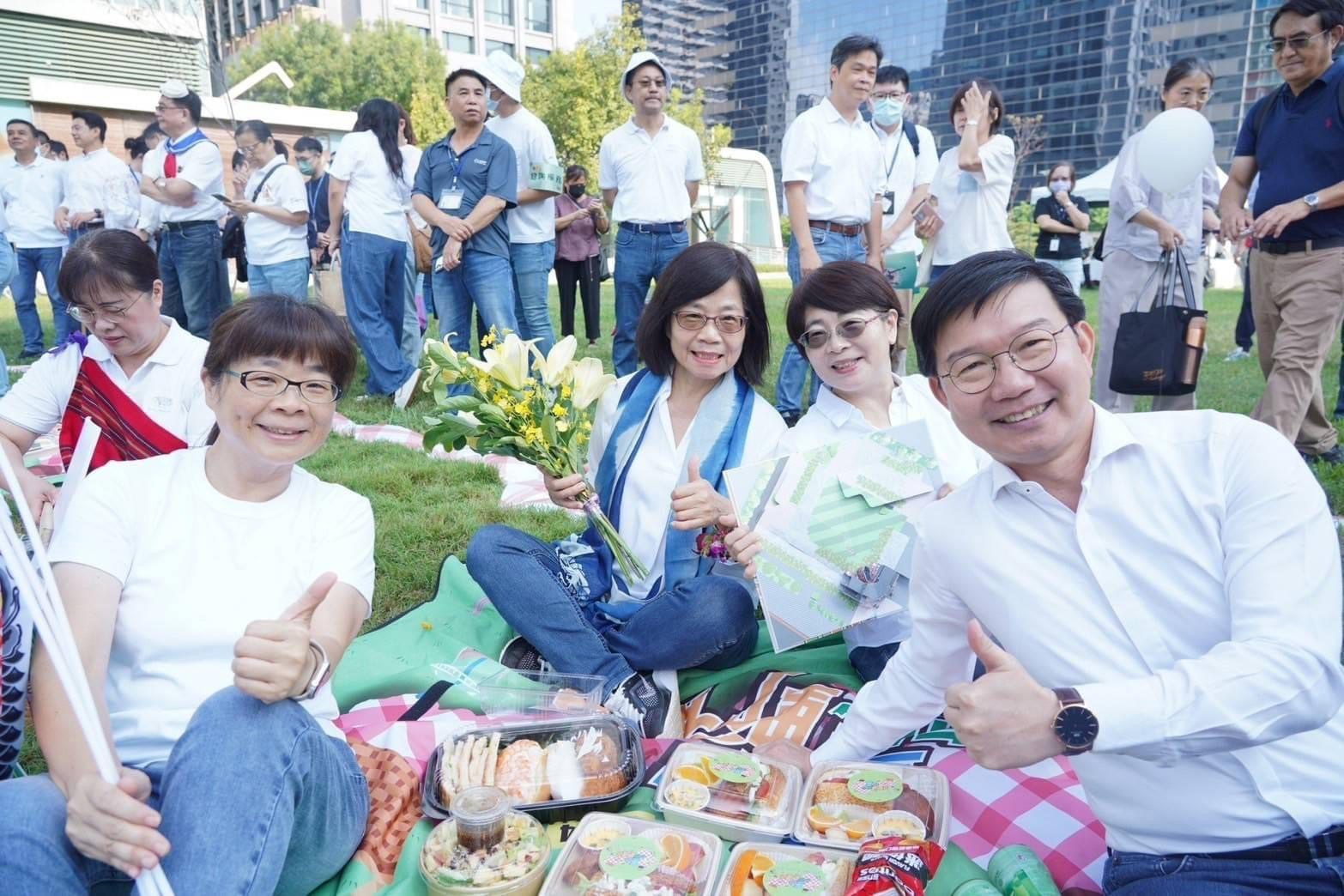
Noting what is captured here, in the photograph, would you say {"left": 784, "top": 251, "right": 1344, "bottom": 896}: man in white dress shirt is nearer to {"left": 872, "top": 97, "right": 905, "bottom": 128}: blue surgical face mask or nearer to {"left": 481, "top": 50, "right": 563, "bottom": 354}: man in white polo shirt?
{"left": 481, "top": 50, "right": 563, "bottom": 354}: man in white polo shirt

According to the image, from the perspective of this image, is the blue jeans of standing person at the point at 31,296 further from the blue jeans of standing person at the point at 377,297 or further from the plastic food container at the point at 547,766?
the plastic food container at the point at 547,766

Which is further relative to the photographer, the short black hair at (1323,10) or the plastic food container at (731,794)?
the short black hair at (1323,10)

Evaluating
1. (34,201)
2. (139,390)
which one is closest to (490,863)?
(139,390)

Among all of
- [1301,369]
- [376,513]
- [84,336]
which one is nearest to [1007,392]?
[84,336]

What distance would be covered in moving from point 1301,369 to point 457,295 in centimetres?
541

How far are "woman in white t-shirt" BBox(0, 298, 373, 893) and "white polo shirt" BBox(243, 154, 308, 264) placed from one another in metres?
6.05

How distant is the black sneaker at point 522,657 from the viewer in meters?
3.19

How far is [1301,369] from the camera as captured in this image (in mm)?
4902

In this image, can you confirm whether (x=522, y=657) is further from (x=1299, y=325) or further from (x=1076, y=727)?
(x=1299, y=325)

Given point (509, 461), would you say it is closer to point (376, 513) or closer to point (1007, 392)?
point (376, 513)

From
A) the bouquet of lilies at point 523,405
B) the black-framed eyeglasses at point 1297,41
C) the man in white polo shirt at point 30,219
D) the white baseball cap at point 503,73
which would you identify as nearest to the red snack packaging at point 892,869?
the bouquet of lilies at point 523,405

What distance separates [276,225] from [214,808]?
22.8ft

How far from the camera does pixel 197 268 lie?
7809 mm

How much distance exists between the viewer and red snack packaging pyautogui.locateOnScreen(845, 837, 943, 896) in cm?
181
